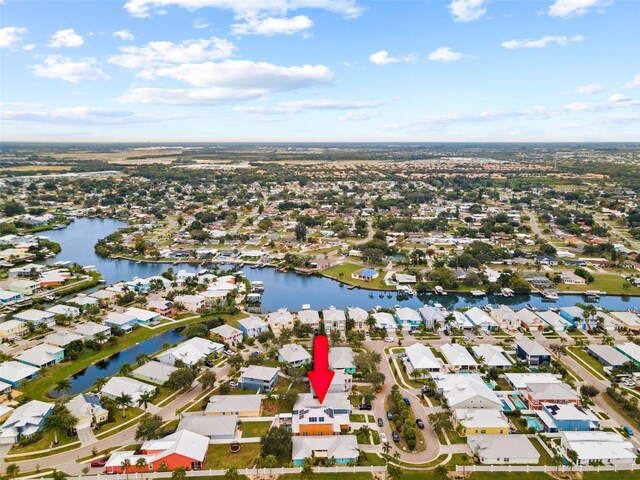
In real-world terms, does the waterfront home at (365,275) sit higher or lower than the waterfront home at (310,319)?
lower

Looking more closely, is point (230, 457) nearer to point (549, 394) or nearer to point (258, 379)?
point (258, 379)

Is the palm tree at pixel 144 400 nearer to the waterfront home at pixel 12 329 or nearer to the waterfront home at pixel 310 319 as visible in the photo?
the waterfront home at pixel 310 319

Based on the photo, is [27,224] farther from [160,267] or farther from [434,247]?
[434,247]

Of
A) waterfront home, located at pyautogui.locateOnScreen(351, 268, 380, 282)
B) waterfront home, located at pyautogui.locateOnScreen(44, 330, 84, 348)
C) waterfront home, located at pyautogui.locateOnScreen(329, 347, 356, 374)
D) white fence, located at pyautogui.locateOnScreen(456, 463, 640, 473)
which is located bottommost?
white fence, located at pyautogui.locateOnScreen(456, 463, 640, 473)

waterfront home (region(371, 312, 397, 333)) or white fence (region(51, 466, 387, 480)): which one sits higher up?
waterfront home (region(371, 312, 397, 333))

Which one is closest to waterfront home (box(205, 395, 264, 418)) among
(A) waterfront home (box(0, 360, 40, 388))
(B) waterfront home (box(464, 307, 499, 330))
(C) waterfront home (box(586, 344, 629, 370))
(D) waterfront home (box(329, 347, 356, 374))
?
(D) waterfront home (box(329, 347, 356, 374))

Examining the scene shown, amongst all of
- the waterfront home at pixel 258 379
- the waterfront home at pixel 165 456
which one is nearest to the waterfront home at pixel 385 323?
the waterfront home at pixel 258 379

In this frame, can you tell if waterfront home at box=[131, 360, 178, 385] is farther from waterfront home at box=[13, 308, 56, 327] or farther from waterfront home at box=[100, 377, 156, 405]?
waterfront home at box=[13, 308, 56, 327]
